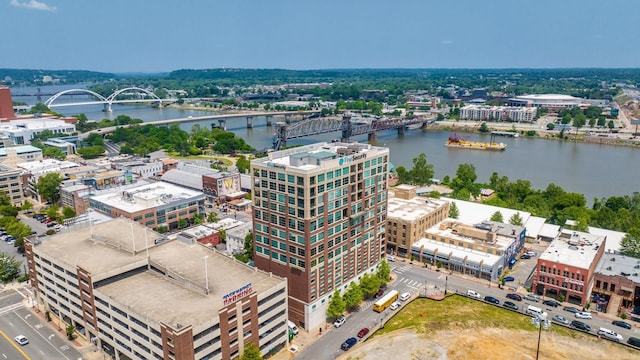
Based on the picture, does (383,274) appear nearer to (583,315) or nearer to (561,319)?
(561,319)

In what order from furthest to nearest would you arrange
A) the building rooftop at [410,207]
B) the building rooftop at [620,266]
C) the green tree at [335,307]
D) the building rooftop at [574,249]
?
the building rooftop at [410,207] → the building rooftop at [574,249] → the building rooftop at [620,266] → the green tree at [335,307]

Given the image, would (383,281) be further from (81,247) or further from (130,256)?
(81,247)

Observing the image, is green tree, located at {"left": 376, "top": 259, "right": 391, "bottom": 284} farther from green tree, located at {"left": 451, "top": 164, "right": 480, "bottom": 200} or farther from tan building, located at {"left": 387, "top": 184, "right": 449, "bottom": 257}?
green tree, located at {"left": 451, "top": 164, "right": 480, "bottom": 200}

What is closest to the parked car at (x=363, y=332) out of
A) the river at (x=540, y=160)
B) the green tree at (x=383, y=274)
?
the green tree at (x=383, y=274)

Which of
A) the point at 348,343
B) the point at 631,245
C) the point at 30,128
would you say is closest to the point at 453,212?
the point at 631,245

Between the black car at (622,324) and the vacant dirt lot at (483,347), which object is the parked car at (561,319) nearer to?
the vacant dirt lot at (483,347)

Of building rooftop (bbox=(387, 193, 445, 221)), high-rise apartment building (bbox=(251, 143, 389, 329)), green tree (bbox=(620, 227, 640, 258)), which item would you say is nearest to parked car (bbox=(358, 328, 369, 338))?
high-rise apartment building (bbox=(251, 143, 389, 329))

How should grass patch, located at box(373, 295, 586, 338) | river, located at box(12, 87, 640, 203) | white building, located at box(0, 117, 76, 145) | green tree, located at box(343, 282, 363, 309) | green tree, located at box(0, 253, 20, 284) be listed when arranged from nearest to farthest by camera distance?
grass patch, located at box(373, 295, 586, 338) < green tree, located at box(343, 282, 363, 309) < green tree, located at box(0, 253, 20, 284) < river, located at box(12, 87, 640, 203) < white building, located at box(0, 117, 76, 145)
